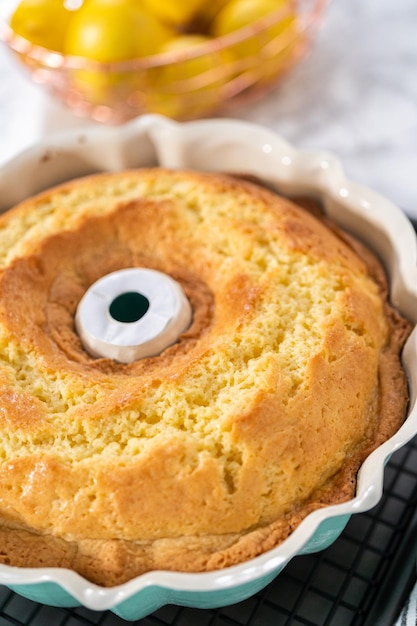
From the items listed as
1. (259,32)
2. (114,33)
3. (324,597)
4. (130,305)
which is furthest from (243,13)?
(324,597)

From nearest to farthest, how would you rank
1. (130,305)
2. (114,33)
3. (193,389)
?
(193,389), (130,305), (114,33)

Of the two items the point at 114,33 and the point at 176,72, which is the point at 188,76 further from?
the point at 114,33

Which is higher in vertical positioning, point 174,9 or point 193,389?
point 174,9

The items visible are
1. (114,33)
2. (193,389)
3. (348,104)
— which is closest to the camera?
(193,389)

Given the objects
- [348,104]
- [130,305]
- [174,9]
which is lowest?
[130,305]

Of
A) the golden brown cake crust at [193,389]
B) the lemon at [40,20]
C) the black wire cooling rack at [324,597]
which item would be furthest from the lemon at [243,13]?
the black wire cooling rack at [324,597]

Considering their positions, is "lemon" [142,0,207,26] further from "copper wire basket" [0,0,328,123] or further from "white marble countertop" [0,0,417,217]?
"white marble countertop" [0,0,417,217]
